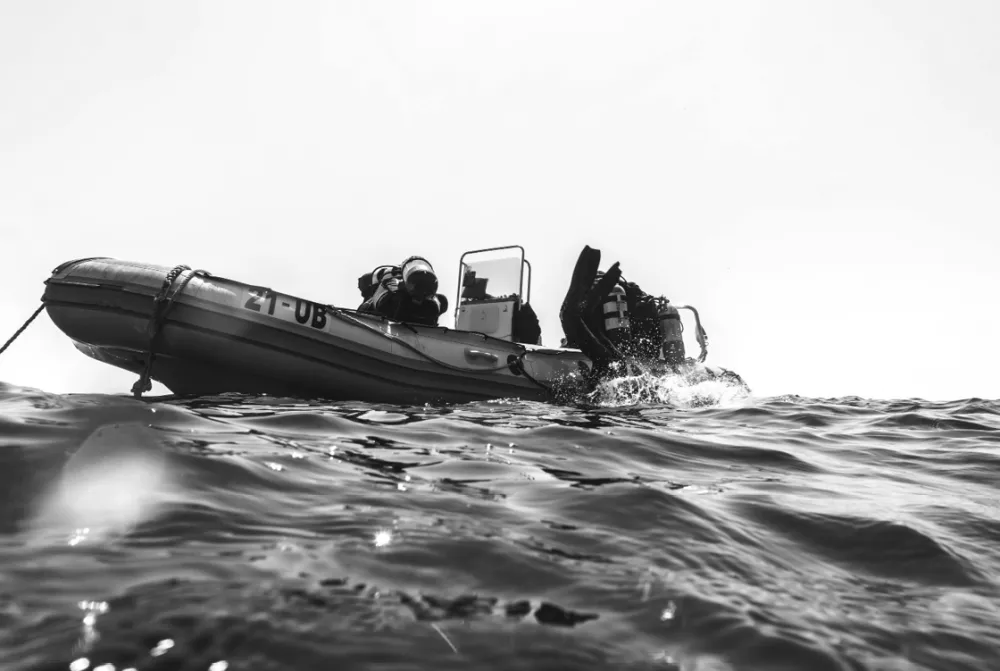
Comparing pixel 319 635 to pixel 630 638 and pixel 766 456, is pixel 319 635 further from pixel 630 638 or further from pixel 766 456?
pixel 766 456

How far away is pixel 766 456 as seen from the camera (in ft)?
13.2

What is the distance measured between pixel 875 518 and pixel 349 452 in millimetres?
2191

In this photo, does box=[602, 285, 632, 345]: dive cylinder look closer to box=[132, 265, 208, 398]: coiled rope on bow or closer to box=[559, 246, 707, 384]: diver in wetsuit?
box=[559, 246, 707, 384]: diver in wetsuit

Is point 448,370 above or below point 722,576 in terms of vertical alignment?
above

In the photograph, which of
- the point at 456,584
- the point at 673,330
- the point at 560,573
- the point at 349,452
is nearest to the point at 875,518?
the point at 560,573

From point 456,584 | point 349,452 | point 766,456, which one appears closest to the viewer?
point 456,584

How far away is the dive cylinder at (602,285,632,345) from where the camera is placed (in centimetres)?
854

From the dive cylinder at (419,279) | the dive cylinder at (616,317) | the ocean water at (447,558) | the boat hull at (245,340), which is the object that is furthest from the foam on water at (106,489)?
the dive cylinder at (616,317)

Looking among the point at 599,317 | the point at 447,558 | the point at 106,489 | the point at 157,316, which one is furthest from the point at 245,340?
the point at 447,558

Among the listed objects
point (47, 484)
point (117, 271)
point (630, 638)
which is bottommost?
point (630, 638)

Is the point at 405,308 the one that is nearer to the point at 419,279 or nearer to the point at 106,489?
the point at 419,279

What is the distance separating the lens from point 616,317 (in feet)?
28.1

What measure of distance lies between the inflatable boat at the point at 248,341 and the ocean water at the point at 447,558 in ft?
12.5

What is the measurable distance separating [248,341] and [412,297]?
6.69ft
